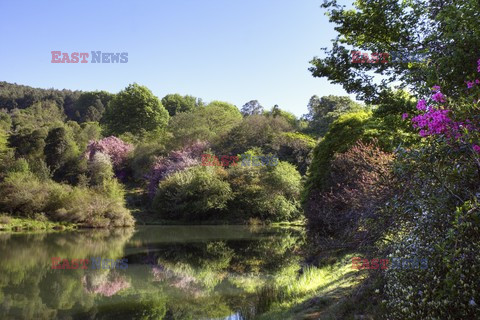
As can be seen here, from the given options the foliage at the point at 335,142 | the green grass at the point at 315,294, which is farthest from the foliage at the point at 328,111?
the green grass at the point at 315,294

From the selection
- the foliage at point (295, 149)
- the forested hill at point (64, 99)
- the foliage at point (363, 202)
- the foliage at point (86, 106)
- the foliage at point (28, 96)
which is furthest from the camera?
the foliage at point (86, 106)

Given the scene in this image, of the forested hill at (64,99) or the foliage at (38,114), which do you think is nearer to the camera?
the foliage at (38,114)

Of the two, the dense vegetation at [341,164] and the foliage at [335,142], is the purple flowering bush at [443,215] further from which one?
the foliage at [335,142]

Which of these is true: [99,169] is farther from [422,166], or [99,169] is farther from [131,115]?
[422,166]

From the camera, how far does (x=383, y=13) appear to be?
7867mm

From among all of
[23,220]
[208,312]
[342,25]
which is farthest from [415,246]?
[23,220]

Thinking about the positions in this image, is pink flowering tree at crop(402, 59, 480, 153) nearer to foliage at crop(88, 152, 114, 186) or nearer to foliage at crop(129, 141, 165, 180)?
foliage at crop(88, 152, 114, 186)

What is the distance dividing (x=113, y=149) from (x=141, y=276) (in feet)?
92.2

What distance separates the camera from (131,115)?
161 ft

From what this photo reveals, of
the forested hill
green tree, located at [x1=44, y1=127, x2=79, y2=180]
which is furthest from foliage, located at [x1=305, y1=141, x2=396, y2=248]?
the forested hill

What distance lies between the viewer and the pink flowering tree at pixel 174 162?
101 feet

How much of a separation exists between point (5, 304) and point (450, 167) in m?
9.06

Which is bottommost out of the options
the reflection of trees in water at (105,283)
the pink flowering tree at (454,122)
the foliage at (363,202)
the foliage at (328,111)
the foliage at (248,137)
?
the reflection of trees in water at (105,283)

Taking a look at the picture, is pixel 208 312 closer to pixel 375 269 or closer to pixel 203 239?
pixel 375 269
